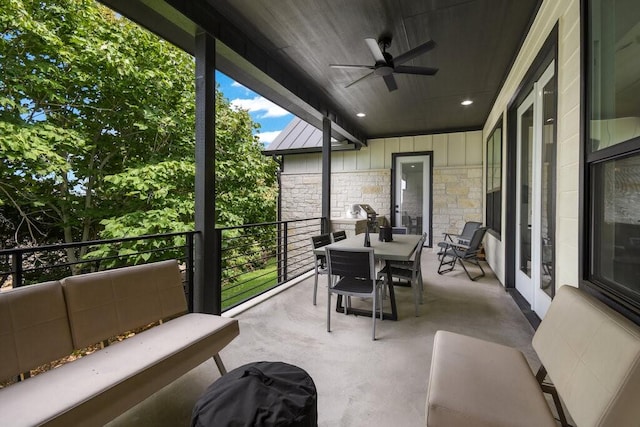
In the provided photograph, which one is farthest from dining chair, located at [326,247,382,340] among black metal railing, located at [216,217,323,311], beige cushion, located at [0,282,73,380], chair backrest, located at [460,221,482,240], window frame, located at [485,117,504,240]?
chair backrest, located at [460,221,482,240]

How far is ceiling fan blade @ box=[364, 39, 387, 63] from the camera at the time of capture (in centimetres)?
254

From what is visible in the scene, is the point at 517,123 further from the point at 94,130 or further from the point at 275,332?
the point at 94,130

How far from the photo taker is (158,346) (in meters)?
1.55

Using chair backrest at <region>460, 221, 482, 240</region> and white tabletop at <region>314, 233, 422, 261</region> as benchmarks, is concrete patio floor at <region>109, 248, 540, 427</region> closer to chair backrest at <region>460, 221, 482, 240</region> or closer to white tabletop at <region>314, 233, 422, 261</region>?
white tabletop at <region>314, 233, 422, 261</region>

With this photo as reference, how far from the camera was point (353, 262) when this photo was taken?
2.54 metres

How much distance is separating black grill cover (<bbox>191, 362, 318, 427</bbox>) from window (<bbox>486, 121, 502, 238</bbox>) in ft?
14.1

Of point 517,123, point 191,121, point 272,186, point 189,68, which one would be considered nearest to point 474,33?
point 517,123

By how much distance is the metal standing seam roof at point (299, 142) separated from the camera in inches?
289

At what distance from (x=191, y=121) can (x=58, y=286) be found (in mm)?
4721

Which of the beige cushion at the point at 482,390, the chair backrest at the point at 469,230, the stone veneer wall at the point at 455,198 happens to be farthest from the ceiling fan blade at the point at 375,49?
the stone veneer wall at the point at 455,198

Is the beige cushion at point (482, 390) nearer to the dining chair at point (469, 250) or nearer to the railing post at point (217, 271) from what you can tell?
the railing post at point (217, 271)

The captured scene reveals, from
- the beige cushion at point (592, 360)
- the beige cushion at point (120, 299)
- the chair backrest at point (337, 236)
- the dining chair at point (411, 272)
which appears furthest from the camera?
the chair backrest at point (337, 236)

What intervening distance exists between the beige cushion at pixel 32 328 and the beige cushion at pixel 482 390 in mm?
1770

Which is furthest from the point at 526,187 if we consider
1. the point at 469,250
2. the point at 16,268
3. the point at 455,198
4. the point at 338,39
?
the point at 16,268
